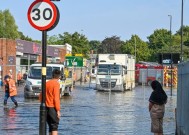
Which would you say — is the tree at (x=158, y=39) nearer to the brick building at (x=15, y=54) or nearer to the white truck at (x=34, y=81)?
the brick building at (x=15, y=54)

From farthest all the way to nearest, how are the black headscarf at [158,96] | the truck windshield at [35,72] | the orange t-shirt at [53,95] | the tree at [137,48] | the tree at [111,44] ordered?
the tree at [111,44] < the tree at [137,48] < the truck windshield at [35,72] < the black headscarf at [158,96] < the orange t-shirt at [53,95]

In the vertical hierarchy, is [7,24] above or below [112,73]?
above

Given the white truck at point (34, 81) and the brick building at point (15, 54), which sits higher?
the brick building at point (15, 54)

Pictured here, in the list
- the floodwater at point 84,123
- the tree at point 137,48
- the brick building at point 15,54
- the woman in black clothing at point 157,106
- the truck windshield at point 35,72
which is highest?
the tree at point 137,48

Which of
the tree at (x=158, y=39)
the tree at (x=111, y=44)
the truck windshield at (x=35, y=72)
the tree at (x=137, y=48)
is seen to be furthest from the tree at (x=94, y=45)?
the truck windshield at (x=35, y=72)

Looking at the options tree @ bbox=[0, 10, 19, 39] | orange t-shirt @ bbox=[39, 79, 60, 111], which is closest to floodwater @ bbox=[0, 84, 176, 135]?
orange t-shirt @ bbox=[39, 79, 60, 111]

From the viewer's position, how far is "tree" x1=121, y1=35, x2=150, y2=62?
122812mm

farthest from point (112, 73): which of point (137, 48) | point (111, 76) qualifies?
point (137, 48)

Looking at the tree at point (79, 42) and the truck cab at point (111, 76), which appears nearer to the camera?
the truck cab at point (111, 76)

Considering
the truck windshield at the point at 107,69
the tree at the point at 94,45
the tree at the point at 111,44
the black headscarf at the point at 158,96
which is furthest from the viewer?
the tree at the point at 94,45

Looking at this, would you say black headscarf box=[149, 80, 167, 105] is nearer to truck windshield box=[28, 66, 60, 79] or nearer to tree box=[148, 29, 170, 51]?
truck windshield box=[28, 66, 60, 79]

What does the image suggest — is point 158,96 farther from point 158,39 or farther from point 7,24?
point 158,39

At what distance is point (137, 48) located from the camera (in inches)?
4870

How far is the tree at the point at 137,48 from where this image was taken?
403 feet
